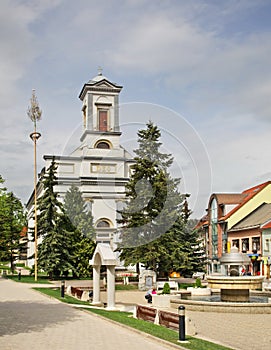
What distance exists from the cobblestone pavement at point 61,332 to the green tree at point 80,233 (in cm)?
2518

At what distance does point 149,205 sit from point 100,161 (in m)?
28.9

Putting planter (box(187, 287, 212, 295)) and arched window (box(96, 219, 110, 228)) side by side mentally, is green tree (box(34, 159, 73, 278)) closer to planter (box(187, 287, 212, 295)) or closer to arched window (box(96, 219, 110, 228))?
arched window (box(96, 219, 110, 228))

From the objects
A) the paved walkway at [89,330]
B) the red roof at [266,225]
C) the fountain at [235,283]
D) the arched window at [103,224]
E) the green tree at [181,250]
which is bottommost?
A: the paved walkway at [89,330]

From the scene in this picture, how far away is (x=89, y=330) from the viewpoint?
51.0ft

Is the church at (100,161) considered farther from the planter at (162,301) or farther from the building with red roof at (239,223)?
the planter at (162,301)

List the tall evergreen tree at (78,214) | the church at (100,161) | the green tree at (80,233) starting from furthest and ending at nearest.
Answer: the church at (100,161) → the tall evergreen tree at (78,214) → the green tree at (80,233)

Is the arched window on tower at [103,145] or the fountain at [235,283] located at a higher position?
the arched window on tower at [103,145]

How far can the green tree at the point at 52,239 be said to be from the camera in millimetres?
46031

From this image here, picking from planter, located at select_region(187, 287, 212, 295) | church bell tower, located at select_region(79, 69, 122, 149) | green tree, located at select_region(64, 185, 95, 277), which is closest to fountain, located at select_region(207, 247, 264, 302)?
planter, located at select_region(187, 287, 212, 295)

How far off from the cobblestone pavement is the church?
43894 mm

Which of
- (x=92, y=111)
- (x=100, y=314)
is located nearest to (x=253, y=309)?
(x=100, y=314)

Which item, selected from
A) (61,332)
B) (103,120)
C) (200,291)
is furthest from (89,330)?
(103,120)

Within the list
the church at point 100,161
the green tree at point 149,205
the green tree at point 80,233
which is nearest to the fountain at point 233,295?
the green tree at point 149,205

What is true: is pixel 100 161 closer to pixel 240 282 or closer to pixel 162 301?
pixel 162 301
